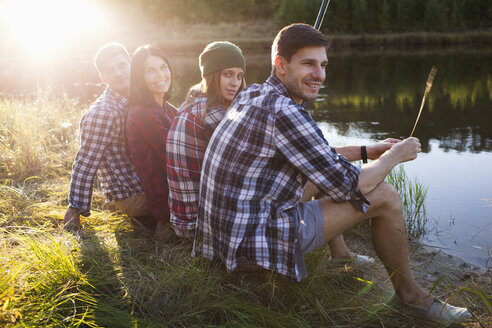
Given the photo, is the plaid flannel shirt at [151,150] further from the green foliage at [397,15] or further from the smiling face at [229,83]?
the green foliage at [397,15]

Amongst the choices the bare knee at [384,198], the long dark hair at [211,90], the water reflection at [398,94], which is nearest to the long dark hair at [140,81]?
the long dark hair at [211,90]

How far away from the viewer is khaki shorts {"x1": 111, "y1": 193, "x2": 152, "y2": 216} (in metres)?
3.16

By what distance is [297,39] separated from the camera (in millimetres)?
2051

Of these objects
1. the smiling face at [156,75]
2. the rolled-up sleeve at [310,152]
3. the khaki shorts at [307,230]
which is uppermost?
the smiling face at [156,75]

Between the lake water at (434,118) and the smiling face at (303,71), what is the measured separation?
2308 mm

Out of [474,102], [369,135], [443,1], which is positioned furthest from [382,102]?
[443,1]

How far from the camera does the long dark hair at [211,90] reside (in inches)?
100

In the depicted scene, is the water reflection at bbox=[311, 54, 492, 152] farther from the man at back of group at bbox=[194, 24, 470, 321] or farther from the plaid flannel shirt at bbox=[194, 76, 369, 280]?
the plaid flannel shirt at bbox=[194, 76, 369, 280]

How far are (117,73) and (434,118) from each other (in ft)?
26.4

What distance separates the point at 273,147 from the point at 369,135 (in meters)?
6.63

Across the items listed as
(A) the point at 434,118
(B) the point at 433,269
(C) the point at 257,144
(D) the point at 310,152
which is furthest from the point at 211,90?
(A) the point at 434,118

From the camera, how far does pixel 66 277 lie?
2090mm

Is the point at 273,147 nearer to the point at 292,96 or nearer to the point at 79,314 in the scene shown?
the point at 292,96

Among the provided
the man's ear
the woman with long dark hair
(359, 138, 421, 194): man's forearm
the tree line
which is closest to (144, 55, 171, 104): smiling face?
the woman with long dark hair
